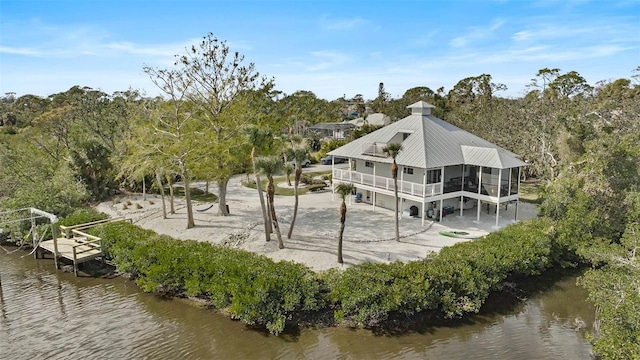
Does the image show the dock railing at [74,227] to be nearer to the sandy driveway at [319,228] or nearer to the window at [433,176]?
the sandy driveway at [319,228]

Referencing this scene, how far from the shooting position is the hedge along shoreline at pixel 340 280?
49.5 feet

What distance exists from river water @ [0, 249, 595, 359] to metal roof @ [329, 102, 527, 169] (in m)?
9.13

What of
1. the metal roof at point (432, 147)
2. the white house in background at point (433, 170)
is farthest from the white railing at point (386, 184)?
the metal roof at point (432, 147)

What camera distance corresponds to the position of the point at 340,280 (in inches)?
620

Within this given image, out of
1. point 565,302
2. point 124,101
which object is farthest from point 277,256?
point 124,101

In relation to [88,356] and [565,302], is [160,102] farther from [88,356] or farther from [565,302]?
[565,302]

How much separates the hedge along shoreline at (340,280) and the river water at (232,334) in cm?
71

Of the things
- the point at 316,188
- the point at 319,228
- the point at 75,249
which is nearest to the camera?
the point at 75,249

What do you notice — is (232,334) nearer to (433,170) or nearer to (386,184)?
(386,184)

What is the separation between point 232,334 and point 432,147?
1702cm

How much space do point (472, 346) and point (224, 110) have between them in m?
19.1

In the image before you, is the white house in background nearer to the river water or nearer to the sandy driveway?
the sandy driveway

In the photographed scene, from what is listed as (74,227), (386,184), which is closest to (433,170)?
(386,184)

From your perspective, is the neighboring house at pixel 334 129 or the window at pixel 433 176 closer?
the window at pixel 433 176
